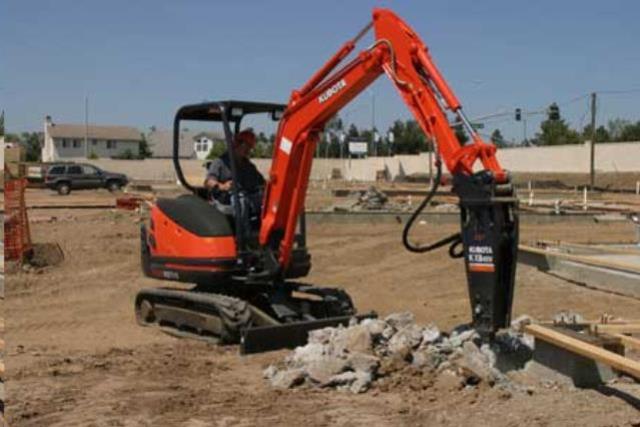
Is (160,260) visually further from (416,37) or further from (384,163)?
(384,163)

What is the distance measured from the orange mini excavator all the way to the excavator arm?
0.01 metres

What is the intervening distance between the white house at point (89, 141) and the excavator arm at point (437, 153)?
114 m

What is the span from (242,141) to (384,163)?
78.5 meters

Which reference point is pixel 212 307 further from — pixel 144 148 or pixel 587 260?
pixel 144 148

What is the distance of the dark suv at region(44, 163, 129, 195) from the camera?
51219mm

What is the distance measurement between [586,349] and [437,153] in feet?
6.82

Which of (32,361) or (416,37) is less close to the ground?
(416,37)

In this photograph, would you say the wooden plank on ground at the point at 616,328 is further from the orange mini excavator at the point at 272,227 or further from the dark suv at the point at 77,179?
the dark suv at the point at 77,179

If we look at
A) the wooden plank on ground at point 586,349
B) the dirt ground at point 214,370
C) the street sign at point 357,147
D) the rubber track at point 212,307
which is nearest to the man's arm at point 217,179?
the rubber track at point 212,307

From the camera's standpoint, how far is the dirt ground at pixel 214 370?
671 cm

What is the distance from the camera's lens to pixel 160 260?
1060 centimetres

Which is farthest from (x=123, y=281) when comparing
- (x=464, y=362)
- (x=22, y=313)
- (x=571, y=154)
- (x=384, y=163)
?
(x=384, y=163)

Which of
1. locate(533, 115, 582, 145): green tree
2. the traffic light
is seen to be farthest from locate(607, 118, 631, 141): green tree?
the traffic light

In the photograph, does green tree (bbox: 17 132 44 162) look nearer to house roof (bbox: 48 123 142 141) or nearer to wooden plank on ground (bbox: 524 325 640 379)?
house roof (bbox: 48 123 142 141)
